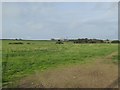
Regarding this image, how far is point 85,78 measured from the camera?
14297 mm

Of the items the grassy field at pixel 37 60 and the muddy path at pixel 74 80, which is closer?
the muddy path at pixel 74 80

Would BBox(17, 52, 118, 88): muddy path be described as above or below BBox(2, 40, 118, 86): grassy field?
above

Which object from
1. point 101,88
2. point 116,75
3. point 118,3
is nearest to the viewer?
point 101,88

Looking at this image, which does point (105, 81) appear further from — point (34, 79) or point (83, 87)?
point (34, 79)

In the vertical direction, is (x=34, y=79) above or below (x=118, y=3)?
below

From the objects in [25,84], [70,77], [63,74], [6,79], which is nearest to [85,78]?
[70,77]

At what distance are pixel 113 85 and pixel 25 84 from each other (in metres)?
3.63

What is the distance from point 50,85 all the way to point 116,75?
3.90 m

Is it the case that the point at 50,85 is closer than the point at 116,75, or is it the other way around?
the point at 50,85

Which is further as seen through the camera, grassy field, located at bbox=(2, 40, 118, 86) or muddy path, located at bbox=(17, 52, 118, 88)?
grassy field, located at bbox=(2, 40, 118, 86)

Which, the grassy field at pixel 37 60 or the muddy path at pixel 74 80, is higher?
the muddy path at pixel 74 80

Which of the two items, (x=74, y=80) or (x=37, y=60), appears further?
(x=37, y=60)

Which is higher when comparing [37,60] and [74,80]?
[74,80]

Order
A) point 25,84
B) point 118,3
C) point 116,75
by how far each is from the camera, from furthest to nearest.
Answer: point 118,3, point 116,75, point 25,84
